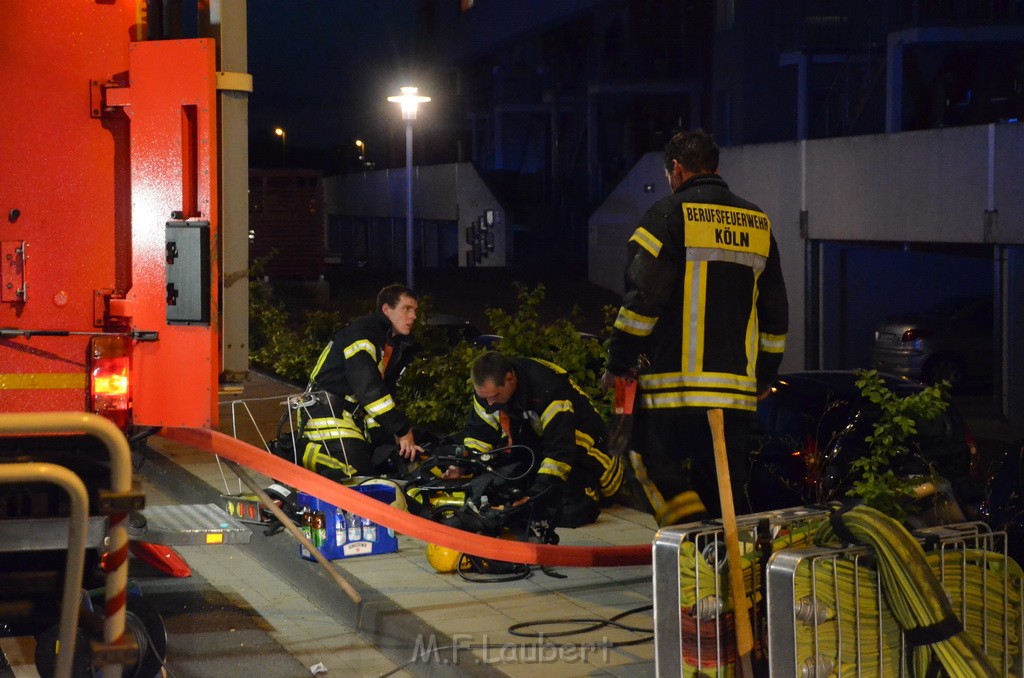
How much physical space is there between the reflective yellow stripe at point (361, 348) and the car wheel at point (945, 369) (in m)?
13.4

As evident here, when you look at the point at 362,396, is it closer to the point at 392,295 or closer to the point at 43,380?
the point at 392,295

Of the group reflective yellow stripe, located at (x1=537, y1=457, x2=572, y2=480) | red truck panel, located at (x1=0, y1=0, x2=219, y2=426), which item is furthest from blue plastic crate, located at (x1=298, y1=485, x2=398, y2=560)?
red truck panel, located at (x1=0, y1=0, x2=219, y2=426)

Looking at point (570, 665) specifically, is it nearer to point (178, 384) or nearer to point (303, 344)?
point (178, 384)

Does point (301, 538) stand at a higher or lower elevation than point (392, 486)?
lower

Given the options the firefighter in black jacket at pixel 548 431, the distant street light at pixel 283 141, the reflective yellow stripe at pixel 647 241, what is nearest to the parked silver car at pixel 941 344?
the firefighter in black jacket at pixel 548 431

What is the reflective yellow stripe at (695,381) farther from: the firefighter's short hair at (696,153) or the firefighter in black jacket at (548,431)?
the firefighter in black jacket at (548,431)

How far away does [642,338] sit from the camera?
518 centimetres

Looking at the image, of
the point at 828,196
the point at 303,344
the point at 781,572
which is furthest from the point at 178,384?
the point at 828,196

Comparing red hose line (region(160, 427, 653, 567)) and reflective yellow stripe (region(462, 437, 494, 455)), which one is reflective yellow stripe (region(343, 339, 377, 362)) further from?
red hose line (region(160, 427, 653, 567))

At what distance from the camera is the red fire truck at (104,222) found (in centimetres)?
575

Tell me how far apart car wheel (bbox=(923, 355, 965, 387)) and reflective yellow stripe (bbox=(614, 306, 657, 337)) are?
51.7 feet

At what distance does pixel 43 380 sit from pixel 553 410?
2845 millimetres

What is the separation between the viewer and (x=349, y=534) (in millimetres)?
7492

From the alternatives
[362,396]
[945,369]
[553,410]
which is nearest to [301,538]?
[553,410]
